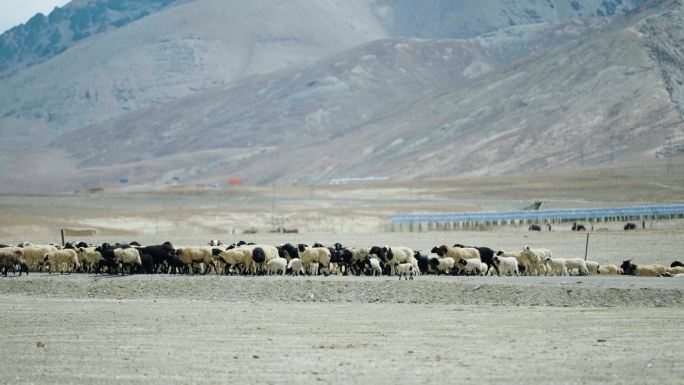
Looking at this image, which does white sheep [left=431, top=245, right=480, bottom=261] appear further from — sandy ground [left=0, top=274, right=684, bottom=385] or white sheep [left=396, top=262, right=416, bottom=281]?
sandy ground [left=0, top=274, right=684, bottom=385]

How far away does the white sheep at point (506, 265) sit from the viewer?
33.5 metres

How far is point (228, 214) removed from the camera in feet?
275

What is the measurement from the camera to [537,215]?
236ft

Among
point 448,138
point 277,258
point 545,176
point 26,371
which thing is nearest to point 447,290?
point 277,258

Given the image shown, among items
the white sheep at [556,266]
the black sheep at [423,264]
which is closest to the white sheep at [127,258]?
the black sheep at [423,264]

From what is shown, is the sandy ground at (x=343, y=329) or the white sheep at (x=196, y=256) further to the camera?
the white sheep at (x=196, y=256)

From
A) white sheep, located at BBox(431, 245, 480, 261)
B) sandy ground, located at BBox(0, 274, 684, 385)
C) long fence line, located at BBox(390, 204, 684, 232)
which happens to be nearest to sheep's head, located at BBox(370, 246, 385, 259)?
white sheep, located at BBox(431, 245, 480, 261)

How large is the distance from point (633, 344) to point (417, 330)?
4.16m

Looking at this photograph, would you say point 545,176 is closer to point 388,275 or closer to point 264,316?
point 388,275

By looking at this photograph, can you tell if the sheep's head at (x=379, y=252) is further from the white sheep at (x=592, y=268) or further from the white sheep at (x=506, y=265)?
the white sheep at (x=592, y=268)

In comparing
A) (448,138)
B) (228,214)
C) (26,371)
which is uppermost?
(448,138)

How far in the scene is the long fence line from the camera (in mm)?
69375

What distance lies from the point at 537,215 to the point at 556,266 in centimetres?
3817

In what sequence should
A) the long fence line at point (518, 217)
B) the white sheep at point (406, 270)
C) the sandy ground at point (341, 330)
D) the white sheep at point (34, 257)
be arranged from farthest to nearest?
1. the long fence line at point (518, 217)
2. the white sheep at point (34, 257)
3. the white sheep at point (406, 270)
4. the sandy ground at point (341, 330)
